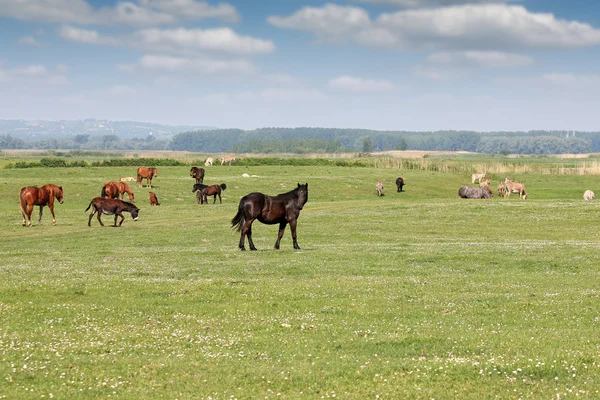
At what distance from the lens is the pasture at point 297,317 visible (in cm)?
1121

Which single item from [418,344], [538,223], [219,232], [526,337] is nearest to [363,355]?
[418,344]

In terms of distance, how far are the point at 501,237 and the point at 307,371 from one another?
104 feet

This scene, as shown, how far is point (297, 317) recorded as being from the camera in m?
16.4

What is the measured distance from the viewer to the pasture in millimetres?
11211

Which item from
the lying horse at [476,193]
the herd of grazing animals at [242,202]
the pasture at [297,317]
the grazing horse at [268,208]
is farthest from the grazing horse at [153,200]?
the grazing horse at [268,208]

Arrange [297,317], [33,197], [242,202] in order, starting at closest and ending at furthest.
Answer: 1. [297,317]
2. [242,202]
3. [33,197]

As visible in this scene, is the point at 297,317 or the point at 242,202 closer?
the point at 297,317

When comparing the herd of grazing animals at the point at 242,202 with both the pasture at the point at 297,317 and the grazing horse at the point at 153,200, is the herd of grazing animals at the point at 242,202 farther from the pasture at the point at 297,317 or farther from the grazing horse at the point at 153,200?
the pasture at the point at 297,317

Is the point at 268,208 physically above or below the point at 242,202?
below

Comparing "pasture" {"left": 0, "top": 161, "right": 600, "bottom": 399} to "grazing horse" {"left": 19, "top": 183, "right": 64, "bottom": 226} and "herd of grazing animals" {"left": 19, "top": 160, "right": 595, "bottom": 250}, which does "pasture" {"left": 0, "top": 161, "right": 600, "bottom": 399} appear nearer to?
"herd of grazing animals" {"left": 19, "top": 160, "right": 595, "bottom": 250}

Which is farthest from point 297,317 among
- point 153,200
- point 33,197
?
point 153,200

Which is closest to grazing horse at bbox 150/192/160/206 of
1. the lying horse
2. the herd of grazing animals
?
the herd of grazing animals

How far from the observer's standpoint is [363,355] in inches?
502

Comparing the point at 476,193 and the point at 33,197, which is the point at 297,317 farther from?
the point at 476,193
